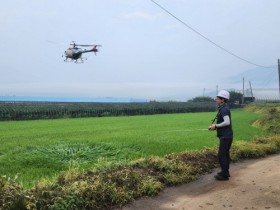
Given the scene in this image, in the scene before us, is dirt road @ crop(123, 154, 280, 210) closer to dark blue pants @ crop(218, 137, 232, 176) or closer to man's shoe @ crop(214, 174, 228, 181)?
man's shoe @ crop(214, 174, 228, 181)

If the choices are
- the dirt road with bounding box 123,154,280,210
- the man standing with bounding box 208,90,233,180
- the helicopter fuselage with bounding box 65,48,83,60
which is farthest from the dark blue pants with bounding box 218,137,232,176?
the helicopter fuselage with bounding box 65,48,83,60

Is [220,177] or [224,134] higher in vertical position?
[224,134]

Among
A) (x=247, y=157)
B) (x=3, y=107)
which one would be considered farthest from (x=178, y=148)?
(x=3, y=107)

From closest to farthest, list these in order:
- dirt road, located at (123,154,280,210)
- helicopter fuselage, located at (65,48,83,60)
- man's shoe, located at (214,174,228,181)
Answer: dirt road, located at (123,154,280,210) → man's shoe, located at (214,174,228,181) → helicopter fuselage, located at (65,48,83,60)

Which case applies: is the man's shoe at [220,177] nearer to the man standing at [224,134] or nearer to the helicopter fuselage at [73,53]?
the man standing at [224,134]

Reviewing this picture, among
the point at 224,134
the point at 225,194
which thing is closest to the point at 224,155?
the point at 224,134

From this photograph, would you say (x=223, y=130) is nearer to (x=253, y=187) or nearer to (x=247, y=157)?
(x=253, y=187)

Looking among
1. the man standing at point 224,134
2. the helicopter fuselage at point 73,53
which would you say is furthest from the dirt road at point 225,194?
the helicopter fuselage at point 73,53

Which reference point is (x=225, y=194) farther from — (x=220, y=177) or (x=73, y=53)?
(x=73, y=53)

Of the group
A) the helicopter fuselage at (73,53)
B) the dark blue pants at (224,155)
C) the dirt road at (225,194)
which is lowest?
the dirt road at (225,194)
